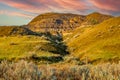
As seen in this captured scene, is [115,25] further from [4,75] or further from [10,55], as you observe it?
[4,75]

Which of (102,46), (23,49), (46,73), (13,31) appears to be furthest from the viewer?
(13,31)

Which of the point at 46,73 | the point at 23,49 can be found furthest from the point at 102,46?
the point at 46,73

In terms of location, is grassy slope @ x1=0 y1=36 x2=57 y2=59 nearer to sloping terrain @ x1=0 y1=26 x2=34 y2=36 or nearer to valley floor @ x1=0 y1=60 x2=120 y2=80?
sloping terrain @ x1=0 y1=26 x2=34 y2=36

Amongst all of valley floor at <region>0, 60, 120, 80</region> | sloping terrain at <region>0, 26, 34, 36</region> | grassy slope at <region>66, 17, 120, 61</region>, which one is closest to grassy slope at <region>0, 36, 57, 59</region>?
grassy slope at <region>66, 17, 120, 61</region>

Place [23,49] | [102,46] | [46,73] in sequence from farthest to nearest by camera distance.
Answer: [102,46], [23,49], [46,73]

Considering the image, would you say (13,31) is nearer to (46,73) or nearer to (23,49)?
(23,49)

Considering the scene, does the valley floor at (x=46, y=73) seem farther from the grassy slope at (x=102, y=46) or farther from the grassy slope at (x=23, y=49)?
the grassy slope at (x=102, y=46)

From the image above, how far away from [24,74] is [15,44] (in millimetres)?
39459

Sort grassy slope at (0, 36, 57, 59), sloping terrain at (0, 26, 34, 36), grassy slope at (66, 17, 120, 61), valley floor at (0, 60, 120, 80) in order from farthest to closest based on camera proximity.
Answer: sloping terrain at (0, 26, 34, 36) < grassy slope at (66, 17, 120, 61) < grassy slope at (0, 36, 57, 59) < valley floor at (0, 60, 120, 80)

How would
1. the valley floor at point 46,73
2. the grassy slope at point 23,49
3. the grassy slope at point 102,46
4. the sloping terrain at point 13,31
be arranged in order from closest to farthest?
the valley floor at point 46,73 → the grassy slope at point 23,49 → the grassy slope at point 102,46 → the sloping terrain at point 13,31

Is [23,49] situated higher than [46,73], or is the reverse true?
[46,73]

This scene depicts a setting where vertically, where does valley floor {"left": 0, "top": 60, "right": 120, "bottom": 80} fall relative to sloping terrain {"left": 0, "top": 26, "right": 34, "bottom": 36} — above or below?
above

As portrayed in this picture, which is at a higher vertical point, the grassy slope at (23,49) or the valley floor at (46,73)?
the valley floor at (46,73)

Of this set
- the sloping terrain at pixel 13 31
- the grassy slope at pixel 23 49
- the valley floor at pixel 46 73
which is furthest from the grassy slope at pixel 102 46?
Answer: the valley floor at pixel 46 73
